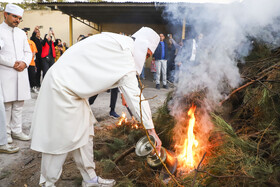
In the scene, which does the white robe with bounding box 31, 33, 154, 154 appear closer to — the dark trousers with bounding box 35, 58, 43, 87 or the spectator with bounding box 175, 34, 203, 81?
the spectator with bounding box 175, 34, 203, 81

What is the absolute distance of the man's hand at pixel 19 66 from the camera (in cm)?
382

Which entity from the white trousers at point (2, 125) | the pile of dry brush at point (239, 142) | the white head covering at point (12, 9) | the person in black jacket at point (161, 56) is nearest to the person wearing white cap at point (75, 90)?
the pile of dry brush at point (239, 142)

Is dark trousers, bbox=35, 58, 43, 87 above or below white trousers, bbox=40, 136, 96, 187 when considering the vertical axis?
below

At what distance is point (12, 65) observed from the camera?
3.78m

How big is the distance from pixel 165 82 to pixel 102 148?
666 centimetres

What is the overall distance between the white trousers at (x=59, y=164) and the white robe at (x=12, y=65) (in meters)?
2.05

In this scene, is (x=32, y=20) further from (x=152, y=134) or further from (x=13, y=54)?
(x=152, y=134)

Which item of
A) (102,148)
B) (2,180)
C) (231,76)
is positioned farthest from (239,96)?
(2,180)

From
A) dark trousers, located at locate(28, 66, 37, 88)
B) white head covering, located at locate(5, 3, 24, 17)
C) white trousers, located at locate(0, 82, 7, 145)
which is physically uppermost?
white head covering, located at locate(5, 3, 24, 17)

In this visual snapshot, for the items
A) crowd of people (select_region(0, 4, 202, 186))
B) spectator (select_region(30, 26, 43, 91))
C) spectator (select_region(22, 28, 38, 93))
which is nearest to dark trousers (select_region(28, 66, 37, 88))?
spectator (select_region(22, 28, 38, 93))

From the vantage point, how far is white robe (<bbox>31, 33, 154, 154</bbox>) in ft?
7.25

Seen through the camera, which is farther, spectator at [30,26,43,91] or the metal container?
spectator at [30,26,43,91]

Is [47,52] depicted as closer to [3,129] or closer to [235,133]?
[3,129]

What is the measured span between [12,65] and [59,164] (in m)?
2.35
